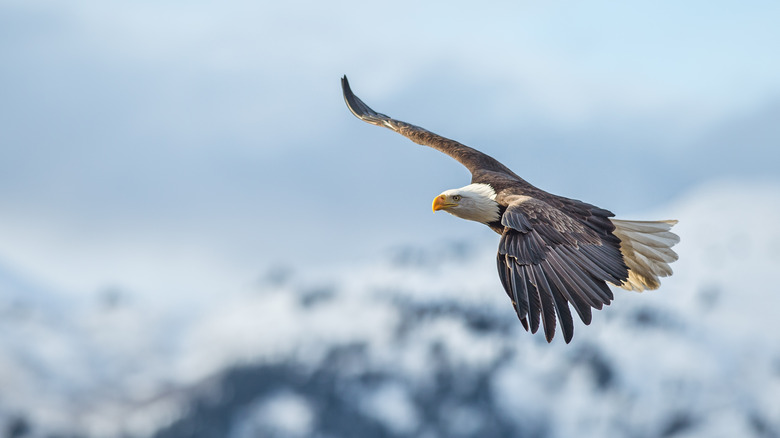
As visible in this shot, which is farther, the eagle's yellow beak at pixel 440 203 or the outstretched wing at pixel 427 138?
the outstretched wing at pixel 427 138

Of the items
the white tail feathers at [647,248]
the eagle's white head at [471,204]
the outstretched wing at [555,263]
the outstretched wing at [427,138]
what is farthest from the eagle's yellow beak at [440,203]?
the white tail feathers at [647,248]

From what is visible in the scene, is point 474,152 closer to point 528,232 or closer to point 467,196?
point 467,196

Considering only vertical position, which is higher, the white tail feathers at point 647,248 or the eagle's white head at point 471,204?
the eagle's white head at point 471,204

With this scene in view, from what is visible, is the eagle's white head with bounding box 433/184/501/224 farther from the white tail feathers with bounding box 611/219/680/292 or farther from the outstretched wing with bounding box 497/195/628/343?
the white tail feathers with bounding box 611/219/680/292

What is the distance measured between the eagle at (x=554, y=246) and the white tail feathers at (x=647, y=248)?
0.01m

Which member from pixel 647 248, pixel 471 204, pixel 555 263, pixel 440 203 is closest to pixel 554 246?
pixel 555 263

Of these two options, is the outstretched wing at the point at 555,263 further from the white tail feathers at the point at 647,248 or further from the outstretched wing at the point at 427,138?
the outstretched wing at the point at 427,138

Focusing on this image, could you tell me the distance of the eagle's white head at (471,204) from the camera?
41.6ft

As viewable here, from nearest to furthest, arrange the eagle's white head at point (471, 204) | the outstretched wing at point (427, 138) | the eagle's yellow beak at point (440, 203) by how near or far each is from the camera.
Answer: the eagle's white head at point (471, 204)
the eagle's yellow beak at point (440, 203)
the outstretched wing at point (427, 138)

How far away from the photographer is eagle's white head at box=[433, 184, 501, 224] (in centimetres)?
1267

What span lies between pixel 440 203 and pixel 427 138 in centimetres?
336

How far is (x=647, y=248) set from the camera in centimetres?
1294

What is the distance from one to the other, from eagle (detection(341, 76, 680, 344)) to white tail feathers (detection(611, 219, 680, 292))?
0.04 ft

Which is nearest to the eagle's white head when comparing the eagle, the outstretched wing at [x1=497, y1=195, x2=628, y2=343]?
the eagle
